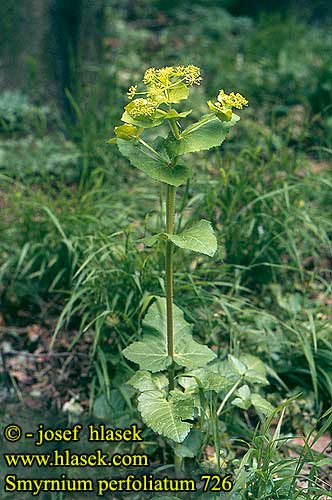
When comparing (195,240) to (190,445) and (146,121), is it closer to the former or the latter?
(146,121)

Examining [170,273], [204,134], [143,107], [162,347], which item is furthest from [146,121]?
[162,347]

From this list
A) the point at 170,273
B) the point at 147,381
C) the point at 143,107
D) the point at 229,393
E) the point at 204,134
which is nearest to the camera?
the point at 143,107

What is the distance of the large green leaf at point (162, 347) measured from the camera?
223cm

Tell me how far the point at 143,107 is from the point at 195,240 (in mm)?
399

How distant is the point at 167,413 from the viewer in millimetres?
2115

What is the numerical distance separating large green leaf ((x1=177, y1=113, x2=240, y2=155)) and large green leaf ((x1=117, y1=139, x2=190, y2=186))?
0.21 ft

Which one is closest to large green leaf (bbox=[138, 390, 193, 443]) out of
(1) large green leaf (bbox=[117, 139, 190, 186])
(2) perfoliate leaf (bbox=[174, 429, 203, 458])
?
(2) perfoliate leaf (bbox=[174, 429, 203, 458])

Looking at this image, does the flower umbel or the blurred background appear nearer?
the flower umbel

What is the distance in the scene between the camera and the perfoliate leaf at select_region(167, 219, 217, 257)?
1985 mm

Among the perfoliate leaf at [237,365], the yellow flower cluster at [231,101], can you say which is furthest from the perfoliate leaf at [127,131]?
the perfoliate leaf at [237,365]

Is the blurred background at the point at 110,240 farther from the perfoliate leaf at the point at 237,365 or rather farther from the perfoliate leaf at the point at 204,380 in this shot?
the perfoliate leaf at the point at 204,380

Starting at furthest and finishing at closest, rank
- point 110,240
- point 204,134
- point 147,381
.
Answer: point 110,240 < point 147,381 < point 204,134

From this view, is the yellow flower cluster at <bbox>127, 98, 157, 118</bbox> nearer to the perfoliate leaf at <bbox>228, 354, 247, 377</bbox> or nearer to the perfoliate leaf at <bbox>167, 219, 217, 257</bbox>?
the perfoliate leaf at <bbox>167, 219, 217, 257</bbox>

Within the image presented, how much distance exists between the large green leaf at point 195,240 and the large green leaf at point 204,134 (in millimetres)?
236
